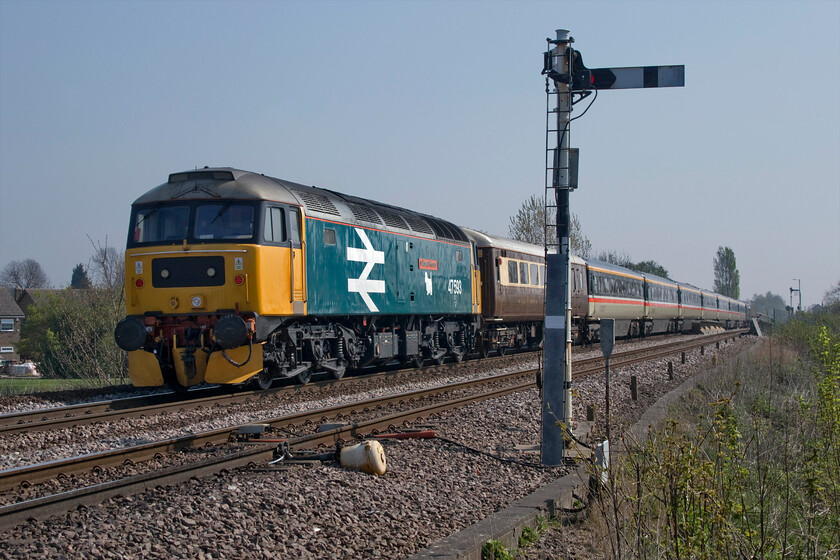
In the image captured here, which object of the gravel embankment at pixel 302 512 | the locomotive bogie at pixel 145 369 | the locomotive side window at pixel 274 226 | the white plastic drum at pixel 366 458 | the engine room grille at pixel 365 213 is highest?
the engine room grille at pixel 365 213

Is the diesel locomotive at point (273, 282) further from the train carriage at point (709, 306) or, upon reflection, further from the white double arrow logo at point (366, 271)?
the train carriage at point (709, 306)

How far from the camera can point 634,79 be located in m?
9.57

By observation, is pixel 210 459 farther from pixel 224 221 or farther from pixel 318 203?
pixel 318 203

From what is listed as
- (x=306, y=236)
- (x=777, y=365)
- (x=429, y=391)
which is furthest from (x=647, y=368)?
(x=306, y=236)

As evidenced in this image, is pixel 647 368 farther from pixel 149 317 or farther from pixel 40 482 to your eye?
pixel 40 482

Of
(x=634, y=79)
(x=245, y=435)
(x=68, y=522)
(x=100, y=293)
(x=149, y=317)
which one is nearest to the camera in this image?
(x=68, y=522)

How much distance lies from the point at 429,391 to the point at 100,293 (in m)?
14.1

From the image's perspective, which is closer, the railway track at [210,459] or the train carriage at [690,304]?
the railway track at [210,459]

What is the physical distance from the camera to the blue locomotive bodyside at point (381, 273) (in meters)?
13.6

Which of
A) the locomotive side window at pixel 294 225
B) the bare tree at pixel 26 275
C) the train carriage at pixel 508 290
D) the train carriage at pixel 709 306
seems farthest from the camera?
the bare tree at pixel 26 275

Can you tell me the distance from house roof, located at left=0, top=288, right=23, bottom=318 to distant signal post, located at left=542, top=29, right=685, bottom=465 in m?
73.5

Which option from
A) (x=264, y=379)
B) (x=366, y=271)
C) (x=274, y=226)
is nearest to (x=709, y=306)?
(x=366, y=271)

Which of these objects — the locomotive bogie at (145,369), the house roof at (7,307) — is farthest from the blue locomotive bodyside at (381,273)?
the house roof at (7,307)

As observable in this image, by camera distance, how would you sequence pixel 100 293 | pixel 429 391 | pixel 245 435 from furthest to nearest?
pixel 100 293 → pixel 429 391 → pixel 245 435
